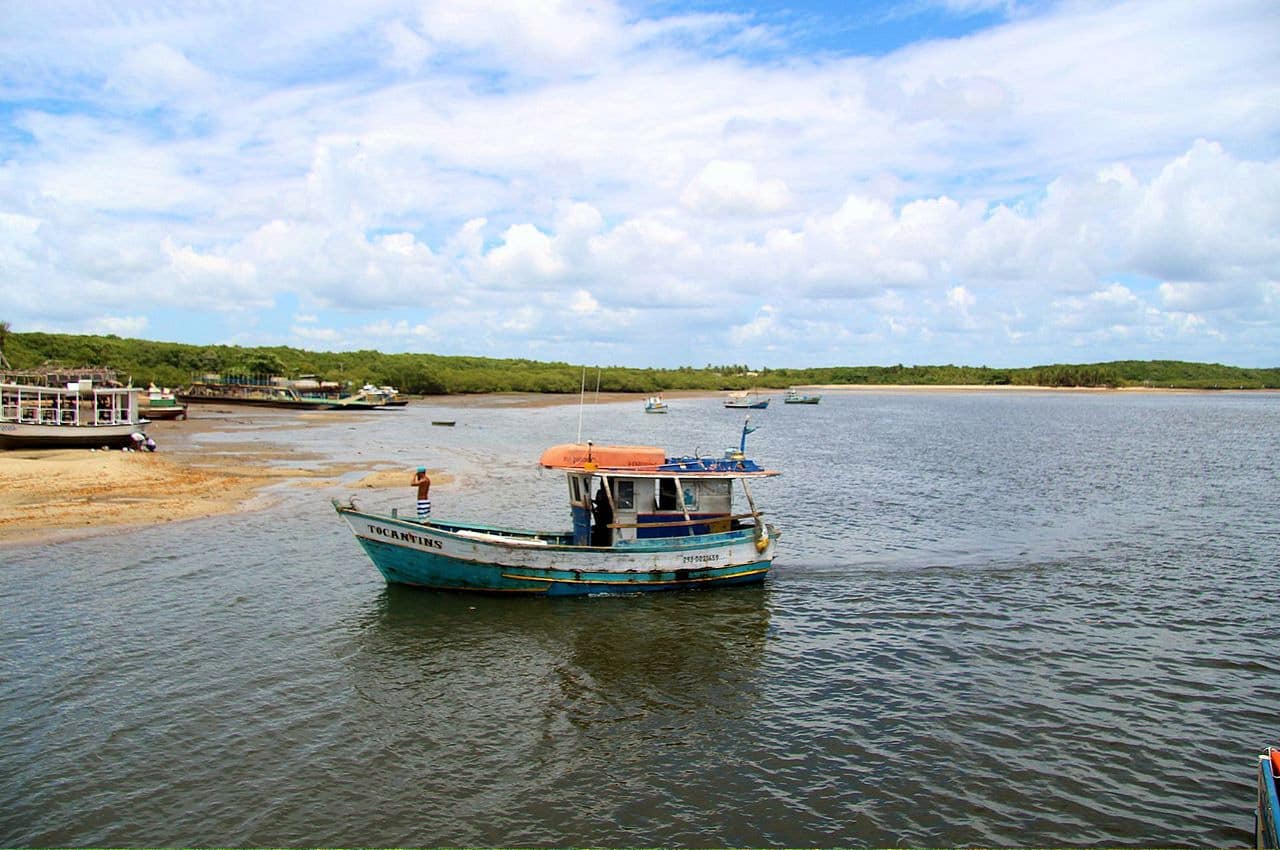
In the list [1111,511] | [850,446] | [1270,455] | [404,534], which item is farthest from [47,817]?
[1270,455]

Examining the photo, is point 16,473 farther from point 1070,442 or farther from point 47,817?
point 1070,442

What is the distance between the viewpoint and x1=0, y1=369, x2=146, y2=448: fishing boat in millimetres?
39906

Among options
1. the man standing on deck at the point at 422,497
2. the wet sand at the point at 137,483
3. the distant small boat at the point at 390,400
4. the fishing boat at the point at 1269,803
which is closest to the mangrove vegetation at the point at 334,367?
the distant small boat at the point at 390,400

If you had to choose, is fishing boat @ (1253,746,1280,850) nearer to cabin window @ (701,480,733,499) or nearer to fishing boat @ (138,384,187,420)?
cabin window @ (701,480,733,499)

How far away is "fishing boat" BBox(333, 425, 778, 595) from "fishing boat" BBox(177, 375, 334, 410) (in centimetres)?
7038

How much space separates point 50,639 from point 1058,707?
17.7 metres

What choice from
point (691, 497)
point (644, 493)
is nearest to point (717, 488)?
point (691, 497)

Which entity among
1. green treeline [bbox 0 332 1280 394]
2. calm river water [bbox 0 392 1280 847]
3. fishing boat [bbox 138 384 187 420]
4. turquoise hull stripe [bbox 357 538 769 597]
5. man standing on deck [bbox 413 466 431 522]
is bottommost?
calm river water [bbox 0 392 1280 847]

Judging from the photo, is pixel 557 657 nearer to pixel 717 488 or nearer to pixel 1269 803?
pixel 717 488

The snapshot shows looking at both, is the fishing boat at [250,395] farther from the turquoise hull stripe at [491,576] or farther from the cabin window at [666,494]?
the cabin window at [666,494]

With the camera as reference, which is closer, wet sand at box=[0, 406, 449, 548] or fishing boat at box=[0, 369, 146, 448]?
wet sand at box=[0, 406, 449, 548]

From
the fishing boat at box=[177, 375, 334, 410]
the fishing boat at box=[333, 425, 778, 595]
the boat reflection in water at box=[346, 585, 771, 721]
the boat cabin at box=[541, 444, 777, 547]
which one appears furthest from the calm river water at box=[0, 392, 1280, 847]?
the fishing boat at box=[177, 375, 334, 410]

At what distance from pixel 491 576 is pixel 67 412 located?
3520 cm

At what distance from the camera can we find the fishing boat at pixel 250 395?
85.2 meters
